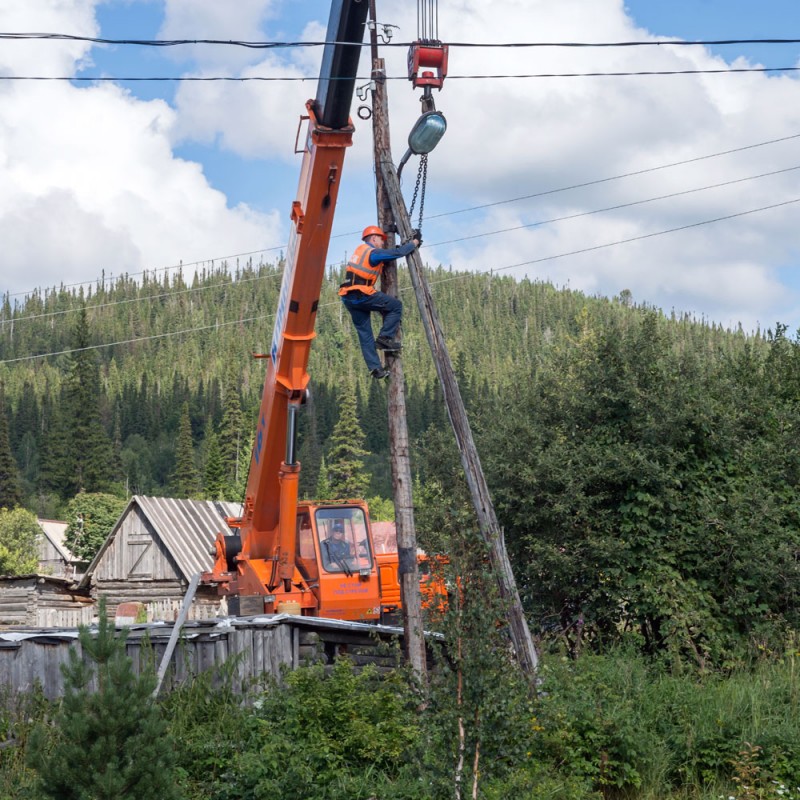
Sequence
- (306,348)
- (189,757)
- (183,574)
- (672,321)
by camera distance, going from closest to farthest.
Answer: (189,757) → (306,348) → (183,574) → (672,321)

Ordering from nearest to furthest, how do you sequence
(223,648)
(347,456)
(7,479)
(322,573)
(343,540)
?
(223,648) < (322,573) < (343,540) < (347,456) < (7,479)

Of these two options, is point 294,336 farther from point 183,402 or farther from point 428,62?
point 183,402

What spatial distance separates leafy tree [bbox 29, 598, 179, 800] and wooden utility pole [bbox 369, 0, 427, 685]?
10.8 ft

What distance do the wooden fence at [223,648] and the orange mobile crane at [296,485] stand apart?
2.58 meters

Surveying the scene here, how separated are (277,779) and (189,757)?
3.40ft

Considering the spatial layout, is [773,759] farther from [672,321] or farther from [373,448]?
[672,321]

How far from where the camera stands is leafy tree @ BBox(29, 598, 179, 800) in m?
7.31

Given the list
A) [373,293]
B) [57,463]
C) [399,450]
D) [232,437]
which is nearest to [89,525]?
[57,463]

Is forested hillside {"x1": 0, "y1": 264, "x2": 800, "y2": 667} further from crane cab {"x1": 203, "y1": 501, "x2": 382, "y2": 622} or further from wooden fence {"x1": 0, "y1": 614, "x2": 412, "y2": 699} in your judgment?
wooden fence {"x1": 0, "y1": 614, "x2": 412, "y2": 699}

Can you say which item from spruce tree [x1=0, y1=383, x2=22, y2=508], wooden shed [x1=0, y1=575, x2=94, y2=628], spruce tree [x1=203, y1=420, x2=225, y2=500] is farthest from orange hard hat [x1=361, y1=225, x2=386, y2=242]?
spruce tree [x1=0, y1=383, x2=22, y2=508]

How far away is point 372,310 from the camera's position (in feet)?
39.0

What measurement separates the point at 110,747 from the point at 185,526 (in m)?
41.1

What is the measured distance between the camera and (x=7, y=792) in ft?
30.4

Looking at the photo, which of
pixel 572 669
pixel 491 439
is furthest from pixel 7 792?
pixel 491 439
